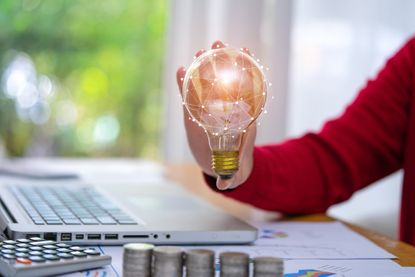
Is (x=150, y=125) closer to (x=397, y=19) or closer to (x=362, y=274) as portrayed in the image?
(x=397, y=19)

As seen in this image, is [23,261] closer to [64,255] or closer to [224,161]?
[64,255]

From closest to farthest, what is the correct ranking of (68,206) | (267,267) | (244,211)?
1. (267,267)
2. (68,206)
3. (244,211)

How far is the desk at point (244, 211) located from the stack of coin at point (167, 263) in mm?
289

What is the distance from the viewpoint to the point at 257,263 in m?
0.54

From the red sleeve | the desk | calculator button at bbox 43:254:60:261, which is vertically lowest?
the desk

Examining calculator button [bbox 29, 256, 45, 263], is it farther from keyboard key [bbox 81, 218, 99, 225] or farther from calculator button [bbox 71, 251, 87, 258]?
keyboard key [bbox 81, 218, 99, 225]

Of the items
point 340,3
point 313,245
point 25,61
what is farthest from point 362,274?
point 25,61

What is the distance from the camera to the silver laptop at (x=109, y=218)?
2.42ft

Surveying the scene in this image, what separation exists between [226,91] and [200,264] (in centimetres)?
16

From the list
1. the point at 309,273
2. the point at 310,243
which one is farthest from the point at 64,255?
the point at 310,243

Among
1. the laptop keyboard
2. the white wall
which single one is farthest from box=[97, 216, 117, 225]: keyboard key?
the white wall

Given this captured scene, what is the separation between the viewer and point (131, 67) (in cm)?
310

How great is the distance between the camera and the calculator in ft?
1.85

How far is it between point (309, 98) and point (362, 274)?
1.13m
